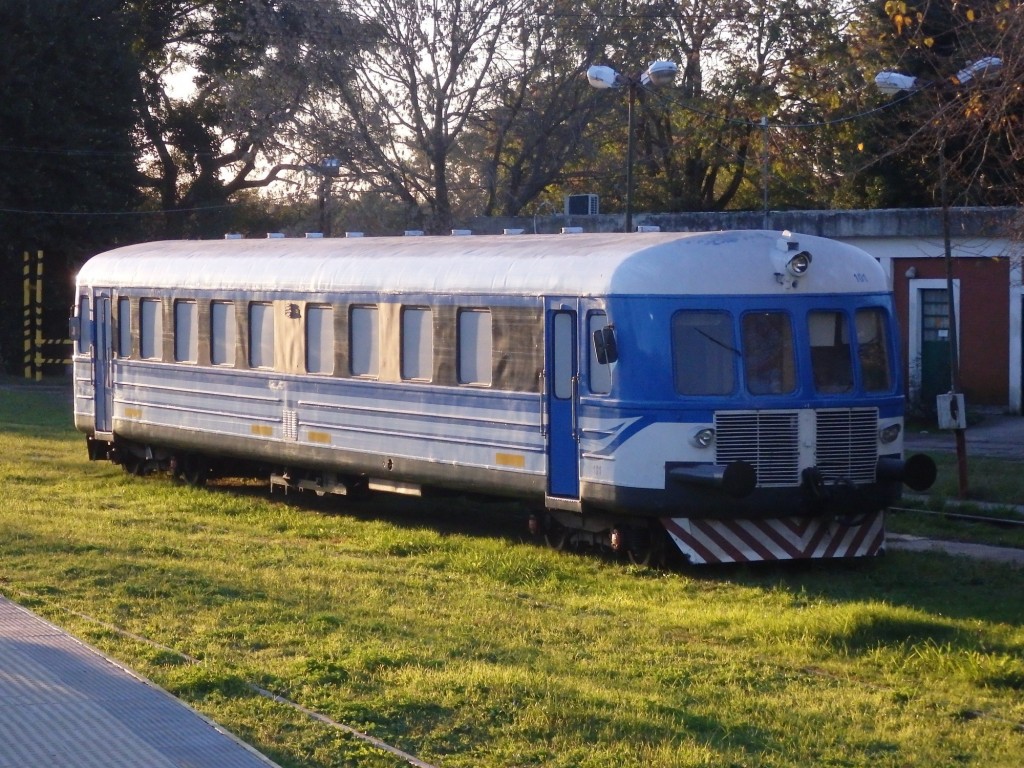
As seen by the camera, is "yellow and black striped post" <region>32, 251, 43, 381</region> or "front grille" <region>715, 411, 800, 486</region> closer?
"front grille" <region>715, 411, 800, 486</region>

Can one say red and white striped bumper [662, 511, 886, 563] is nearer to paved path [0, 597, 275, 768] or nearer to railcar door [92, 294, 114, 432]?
paved path [0, 597, 275, 768]

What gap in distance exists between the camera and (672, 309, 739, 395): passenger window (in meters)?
12.3

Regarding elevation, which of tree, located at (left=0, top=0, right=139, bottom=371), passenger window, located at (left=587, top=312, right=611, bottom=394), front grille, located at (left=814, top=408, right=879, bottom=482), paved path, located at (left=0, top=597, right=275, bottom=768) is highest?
tree, located at (left=0, top=0, right=139, bottom=371)

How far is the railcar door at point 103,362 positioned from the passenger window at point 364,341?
5.51m

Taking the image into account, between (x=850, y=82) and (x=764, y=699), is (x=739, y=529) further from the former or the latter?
(x=850, y=82)

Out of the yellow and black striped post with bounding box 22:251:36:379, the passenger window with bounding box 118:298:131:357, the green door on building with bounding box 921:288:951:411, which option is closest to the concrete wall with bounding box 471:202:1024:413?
the green door on building with bounding box 921:288:951:411

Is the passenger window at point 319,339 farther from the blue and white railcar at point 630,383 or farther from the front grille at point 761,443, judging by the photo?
the front grille at point 761,443

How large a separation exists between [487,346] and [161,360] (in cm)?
635

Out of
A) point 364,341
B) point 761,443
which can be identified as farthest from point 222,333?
point 761,443

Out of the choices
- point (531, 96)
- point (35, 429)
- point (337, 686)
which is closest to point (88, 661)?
point (337, 686)

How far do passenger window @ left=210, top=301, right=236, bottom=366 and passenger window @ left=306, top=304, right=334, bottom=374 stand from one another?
157 centimetres

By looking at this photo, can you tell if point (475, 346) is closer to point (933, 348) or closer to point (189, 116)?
point (933, 348)

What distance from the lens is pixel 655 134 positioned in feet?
141

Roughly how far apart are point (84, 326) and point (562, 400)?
32.2 feet
